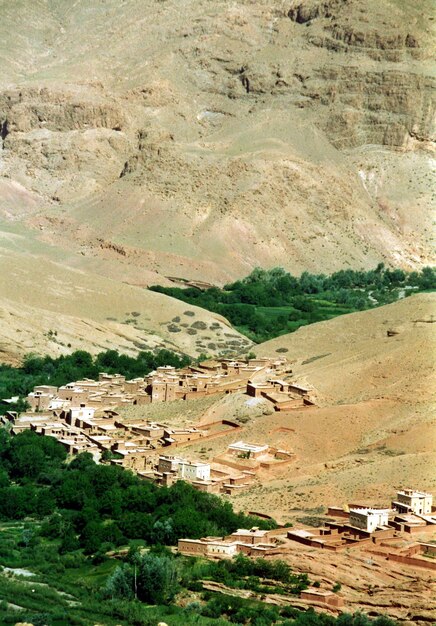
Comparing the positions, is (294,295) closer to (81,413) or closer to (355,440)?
(81,413)

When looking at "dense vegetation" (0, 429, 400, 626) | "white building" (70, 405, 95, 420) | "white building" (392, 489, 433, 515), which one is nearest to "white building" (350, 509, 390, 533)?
"white building" (392, 489, 433, 515)

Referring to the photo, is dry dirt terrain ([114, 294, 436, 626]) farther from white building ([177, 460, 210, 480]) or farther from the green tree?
the green tree

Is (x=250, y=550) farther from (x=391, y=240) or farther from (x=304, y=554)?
(x=391, y=240)

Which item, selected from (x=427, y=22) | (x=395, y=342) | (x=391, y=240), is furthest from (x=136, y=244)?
(x=395, y=342)

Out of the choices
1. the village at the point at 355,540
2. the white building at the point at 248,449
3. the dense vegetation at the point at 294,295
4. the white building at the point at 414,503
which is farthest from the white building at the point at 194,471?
the dense vegetation at the point at 294,295

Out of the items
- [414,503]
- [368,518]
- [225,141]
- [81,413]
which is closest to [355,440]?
[414,503]

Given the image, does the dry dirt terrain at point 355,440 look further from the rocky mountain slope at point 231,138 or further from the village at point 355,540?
the rocky mountain slope at point 231,138
